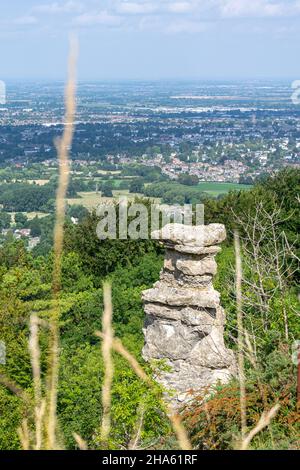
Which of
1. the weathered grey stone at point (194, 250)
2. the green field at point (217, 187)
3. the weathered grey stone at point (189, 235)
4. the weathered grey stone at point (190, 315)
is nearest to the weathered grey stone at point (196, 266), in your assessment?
the weathered grey stone at point (194, 250)

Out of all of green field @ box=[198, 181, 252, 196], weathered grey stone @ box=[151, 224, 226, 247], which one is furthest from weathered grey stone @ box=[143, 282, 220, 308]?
green field @ box=[198, 181, 252, 196]

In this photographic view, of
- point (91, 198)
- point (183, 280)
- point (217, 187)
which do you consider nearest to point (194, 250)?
point (183, 280)

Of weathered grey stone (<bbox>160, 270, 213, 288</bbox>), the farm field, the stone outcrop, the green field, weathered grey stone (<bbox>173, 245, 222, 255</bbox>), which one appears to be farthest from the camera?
the green field

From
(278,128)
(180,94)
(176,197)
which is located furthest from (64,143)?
(180,94)

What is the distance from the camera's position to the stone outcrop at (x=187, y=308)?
426 inches

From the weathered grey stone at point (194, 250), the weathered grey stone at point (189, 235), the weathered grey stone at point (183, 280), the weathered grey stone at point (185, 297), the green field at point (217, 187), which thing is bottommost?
the green field at point (217, 187)

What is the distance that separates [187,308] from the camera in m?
11.1

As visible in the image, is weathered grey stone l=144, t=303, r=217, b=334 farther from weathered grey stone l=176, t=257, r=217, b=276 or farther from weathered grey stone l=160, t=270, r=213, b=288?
weathered grey stone l=176, t=257, r=217, b=276

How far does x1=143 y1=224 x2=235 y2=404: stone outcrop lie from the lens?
10.8 meters

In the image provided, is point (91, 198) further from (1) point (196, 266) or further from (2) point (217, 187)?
(1) point (196, 266)

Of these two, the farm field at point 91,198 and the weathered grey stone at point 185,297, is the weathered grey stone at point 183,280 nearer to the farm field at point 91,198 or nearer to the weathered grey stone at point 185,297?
the weathered grey stone at point 185,297

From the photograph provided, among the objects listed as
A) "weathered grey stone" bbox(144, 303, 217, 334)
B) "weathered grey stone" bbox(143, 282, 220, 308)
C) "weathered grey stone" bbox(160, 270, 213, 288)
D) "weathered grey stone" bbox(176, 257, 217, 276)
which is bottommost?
"weathered grey stone" bbox(144, 303, 217, 334)

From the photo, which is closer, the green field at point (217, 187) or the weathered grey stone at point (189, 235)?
the weathered grey stone at point (189, 235)

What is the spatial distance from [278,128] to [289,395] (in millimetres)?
118376
